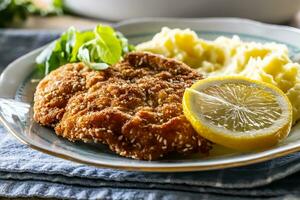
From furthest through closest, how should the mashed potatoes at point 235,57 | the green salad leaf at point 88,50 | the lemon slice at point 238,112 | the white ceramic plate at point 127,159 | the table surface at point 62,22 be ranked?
1. the table surface at point 62,22
2. the green salad leaf at point 88,50
3. the mashed potatoes at point 235,57
4. the lemon slice at point 238,112
5. the white ceramic plate at point 127,159

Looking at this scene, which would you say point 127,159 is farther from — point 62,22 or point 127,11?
point 62,22

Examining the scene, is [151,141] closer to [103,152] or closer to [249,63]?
[103,152]

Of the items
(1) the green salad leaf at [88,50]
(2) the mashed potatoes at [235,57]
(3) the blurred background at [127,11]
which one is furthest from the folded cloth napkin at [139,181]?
(3) the blurred background at [127,11]

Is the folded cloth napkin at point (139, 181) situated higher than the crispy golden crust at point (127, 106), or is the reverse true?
the crispy golden crust at point (127, 106)

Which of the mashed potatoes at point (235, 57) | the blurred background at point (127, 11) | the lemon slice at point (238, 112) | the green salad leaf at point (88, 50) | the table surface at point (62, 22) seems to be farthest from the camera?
the table surface at point (62, 22)

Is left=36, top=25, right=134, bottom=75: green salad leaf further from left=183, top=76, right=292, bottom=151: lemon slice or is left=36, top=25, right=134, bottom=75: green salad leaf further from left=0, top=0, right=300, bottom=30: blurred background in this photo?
left=0, top=0, right=300, bottom=30: blurred background

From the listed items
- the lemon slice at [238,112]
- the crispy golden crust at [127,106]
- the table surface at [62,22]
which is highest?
the lemon slice at [238,112]

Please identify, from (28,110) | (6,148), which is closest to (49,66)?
(28,110)

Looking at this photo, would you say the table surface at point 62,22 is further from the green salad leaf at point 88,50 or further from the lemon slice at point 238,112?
the lemon slice at point 238,112
